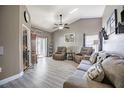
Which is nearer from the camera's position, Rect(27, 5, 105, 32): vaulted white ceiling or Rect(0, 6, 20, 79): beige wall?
Rect(0, 6, 20, 79): beige wall

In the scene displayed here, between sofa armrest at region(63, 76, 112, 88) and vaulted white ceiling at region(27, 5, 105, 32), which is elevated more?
vaulted white ceiling at region(27, 5, 105, 32)

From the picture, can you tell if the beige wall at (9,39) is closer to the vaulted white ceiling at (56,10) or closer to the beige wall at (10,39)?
the beige wall at (10,39)

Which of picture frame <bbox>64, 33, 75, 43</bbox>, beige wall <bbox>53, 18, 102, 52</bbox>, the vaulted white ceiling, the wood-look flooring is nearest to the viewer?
the wood-look flooring

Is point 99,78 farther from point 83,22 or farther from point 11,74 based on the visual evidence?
point 83,22

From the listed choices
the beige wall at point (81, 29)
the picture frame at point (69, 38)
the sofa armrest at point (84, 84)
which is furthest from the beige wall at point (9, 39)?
the picture frame at point (69, 38)

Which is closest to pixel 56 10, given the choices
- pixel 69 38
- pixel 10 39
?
pixel 10 39

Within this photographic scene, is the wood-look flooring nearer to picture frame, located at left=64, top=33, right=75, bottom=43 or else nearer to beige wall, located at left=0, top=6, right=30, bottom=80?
beige wall, located at left=0, top=6, right=30, bottom=80

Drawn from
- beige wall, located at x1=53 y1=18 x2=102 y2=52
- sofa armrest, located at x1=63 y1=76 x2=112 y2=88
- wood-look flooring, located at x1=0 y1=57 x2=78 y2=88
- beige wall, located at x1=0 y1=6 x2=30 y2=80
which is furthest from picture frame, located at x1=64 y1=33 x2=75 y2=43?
sofa armrest, located at x1=63 y1=76 x2=112 y2=88

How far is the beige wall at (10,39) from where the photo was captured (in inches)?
134

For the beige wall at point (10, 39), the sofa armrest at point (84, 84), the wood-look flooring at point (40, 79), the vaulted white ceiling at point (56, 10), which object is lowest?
the wood-look flooring at point (40, 79)

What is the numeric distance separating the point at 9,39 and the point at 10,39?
38 millimetres

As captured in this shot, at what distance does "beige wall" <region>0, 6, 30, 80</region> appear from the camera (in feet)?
11.2

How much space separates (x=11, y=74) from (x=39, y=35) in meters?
6.06
